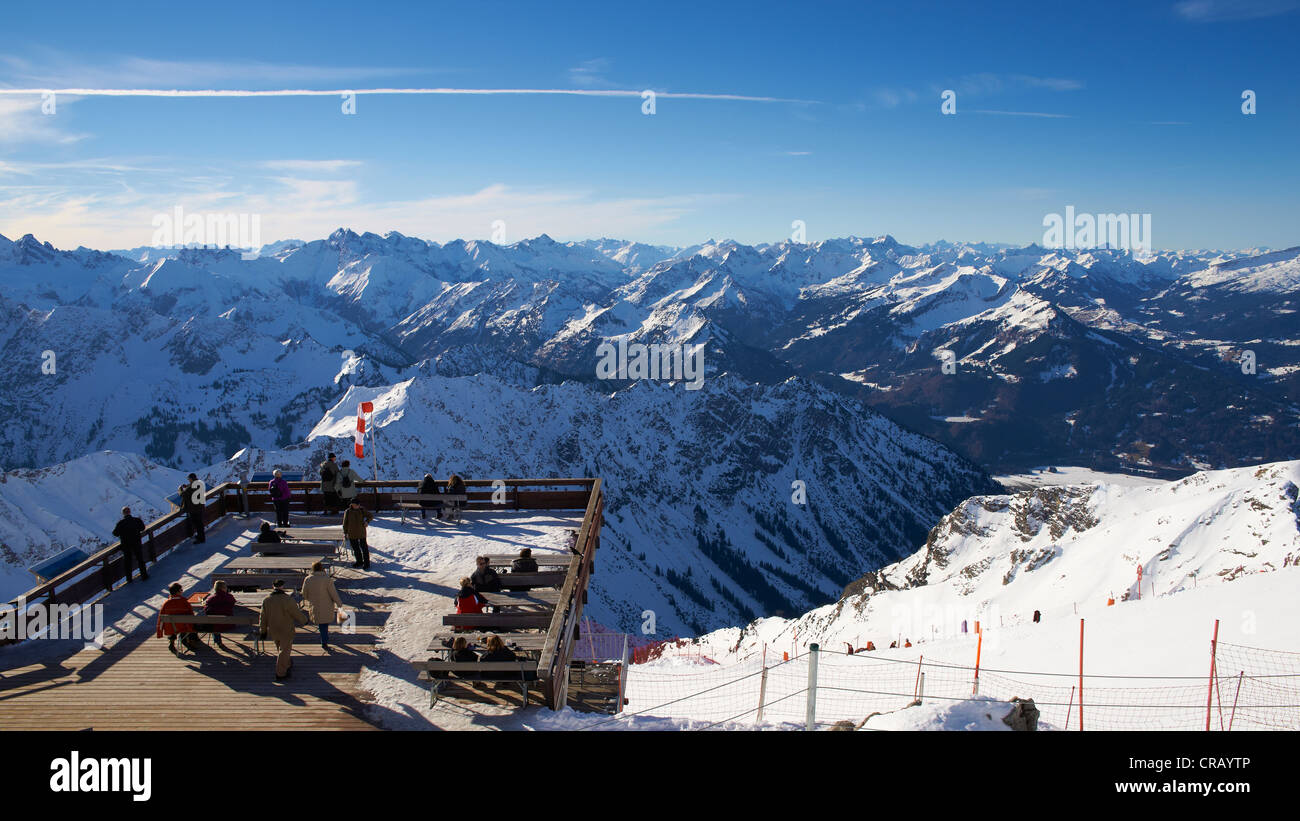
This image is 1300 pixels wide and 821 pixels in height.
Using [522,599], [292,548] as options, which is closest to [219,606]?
[292,548]

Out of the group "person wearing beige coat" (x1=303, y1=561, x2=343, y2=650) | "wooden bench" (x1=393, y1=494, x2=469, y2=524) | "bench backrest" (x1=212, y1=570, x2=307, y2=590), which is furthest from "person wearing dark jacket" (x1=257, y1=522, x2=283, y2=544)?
"person wearing beige coat" (x1=303, y1=561, x2=343, y2=650)

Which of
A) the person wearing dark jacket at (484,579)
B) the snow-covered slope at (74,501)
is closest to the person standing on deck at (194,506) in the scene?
the person wearing dark jacket at (484,579)

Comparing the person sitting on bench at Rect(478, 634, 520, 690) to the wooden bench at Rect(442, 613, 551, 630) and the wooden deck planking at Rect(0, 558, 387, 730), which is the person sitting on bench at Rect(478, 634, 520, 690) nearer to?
the wooden bench at Rect(442, 613, 551, 630)

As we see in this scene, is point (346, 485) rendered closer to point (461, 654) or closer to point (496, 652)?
point (461, 654)

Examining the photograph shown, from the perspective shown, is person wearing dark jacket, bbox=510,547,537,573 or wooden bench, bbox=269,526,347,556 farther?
wooden bench, bbox=269,526,347,556
